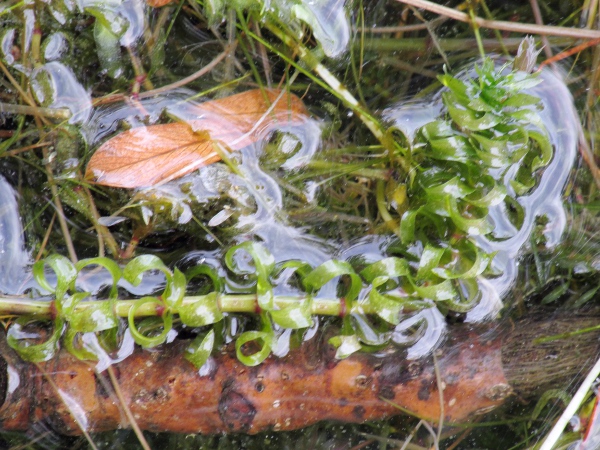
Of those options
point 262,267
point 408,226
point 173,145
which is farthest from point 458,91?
point 173,145

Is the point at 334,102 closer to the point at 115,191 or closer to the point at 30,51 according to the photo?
the point at 115,191

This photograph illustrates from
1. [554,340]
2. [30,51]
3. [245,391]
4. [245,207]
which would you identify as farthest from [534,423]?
[30,51]

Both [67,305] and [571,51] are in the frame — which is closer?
[67,305]

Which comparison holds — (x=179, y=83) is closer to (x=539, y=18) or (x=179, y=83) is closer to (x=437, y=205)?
(x=437, y=205)

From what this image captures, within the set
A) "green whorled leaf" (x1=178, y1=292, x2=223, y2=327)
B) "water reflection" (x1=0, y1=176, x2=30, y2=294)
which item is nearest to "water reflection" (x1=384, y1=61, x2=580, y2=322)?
"green whorled leaf" (x1=178, y1=292, x2=223, y2=327)

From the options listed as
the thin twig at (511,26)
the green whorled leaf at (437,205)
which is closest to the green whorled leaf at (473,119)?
the green whorled leaf at (437,205)

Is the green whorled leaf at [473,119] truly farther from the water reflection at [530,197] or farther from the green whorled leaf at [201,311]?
the green whorled leaf at [201,311]

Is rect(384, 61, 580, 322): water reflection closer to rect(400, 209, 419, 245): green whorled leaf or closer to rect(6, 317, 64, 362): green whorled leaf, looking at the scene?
rect(400, 209, 419, 245): green whorled leaf
